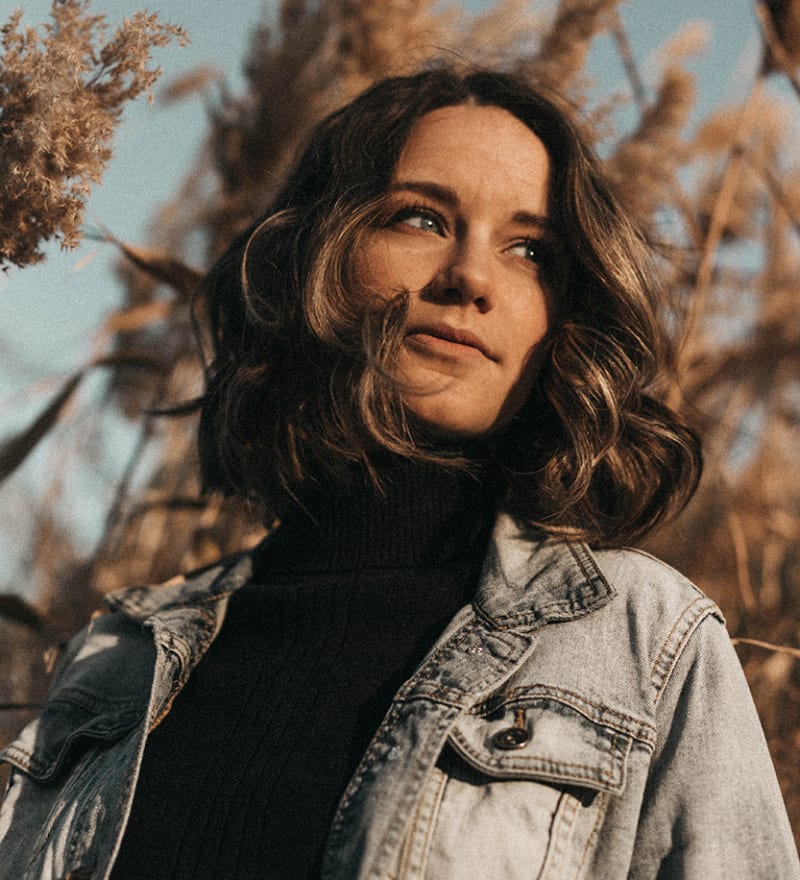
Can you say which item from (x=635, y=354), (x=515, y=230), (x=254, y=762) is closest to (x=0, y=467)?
(x=254, y=762)

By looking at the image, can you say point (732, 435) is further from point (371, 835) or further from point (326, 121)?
point (371, 835)

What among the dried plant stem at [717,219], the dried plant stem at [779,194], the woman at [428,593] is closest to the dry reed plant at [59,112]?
the woman at [428,593]

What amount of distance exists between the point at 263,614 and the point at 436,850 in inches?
18.8

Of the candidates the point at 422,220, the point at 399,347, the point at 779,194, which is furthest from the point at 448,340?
the point at 779,194

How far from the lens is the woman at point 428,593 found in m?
1.09

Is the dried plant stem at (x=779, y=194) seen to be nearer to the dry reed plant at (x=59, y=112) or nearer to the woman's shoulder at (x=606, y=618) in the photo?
the woman's shoulder at (x=606, y=618)

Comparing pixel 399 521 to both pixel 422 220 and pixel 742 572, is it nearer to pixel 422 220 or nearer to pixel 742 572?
pixel 422 220

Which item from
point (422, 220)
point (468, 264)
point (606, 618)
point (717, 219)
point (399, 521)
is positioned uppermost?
point (717, 219)

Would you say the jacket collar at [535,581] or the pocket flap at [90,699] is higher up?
the jacket collar at [535,581]

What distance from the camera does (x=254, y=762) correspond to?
3.92ft

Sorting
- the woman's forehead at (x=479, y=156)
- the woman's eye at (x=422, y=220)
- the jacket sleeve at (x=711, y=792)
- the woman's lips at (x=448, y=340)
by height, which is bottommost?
the jacket sleeve at (x=711, y=792)

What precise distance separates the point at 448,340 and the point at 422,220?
0.74 feet

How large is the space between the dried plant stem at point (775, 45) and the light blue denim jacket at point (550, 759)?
1010mm

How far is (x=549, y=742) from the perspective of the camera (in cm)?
111
